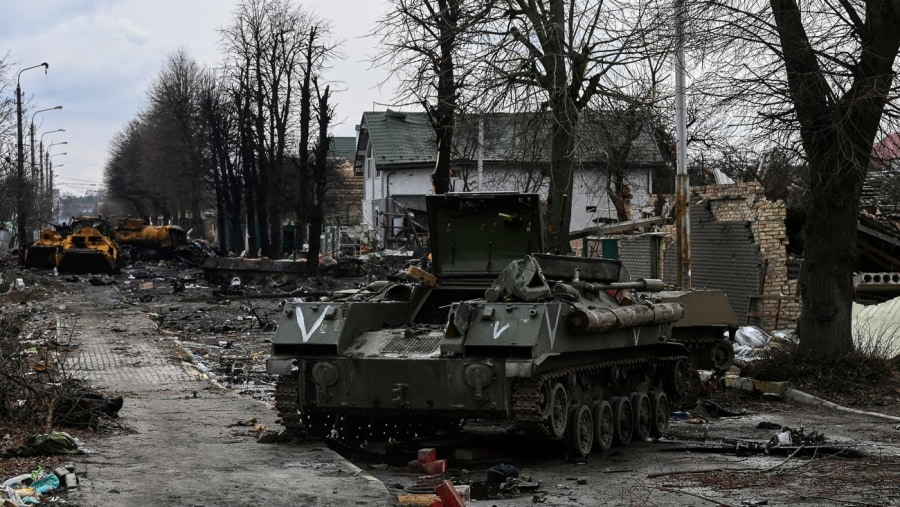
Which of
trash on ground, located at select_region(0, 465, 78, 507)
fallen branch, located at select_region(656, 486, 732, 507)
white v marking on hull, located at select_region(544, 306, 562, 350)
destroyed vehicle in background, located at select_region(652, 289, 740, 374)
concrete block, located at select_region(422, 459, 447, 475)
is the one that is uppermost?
white v marking on hull, located at select_region(544, 306, 562, 350)

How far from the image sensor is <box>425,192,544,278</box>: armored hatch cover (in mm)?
12742

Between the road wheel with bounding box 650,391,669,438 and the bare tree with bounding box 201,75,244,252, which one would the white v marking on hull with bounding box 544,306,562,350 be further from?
the bare tree with bounding box 201,75,244,252

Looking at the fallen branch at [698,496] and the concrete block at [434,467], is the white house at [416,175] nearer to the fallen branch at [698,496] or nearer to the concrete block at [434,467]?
the concrete block at [434,467]

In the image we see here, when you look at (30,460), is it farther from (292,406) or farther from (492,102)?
(492,102)

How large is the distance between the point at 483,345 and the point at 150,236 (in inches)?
1951

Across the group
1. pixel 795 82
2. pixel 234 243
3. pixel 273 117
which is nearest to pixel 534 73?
pixel 795 82

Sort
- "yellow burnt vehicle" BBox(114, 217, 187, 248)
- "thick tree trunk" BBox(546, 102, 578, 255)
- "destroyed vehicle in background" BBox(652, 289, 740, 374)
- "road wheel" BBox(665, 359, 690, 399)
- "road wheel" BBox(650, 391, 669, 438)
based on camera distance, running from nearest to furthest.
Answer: "road wheel" BBox(650, 391, 669, 438), "road wheel" BBox(665, 359, 690, 399), "destroyed vehicle in background" BBox(652, 289, 740, 374), "thick tree trunk" BBox(546, 102, 578, 255), "yellow burnt vehicle" BBox(114, 217, 187, 248)

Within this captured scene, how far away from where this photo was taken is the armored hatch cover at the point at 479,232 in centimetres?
1274

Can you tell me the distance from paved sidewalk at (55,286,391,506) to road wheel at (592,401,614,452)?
106 inches

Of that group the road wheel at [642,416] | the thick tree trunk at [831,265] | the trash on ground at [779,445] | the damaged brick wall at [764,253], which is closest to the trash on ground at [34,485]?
the trash on ground at [779,445]

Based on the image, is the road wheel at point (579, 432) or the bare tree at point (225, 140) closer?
the road wheel at point (579, 432)

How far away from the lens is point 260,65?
161 feet

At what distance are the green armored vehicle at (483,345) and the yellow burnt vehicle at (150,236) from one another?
151 feet

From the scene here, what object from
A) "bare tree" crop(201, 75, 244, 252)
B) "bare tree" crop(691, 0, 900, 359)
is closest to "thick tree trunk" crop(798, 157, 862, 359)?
"bare tree" crop(691, 0, 900, 359)
